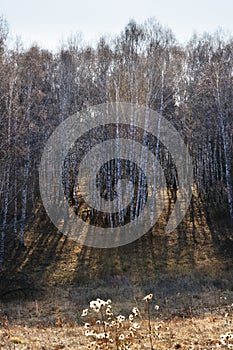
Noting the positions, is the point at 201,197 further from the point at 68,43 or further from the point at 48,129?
the point at 68,43

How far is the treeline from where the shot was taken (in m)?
17.2

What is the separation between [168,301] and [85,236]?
25.5 ft

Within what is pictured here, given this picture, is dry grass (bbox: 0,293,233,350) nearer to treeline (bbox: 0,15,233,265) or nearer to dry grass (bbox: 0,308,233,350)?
dry grass (bbox: 0,308,233,350)

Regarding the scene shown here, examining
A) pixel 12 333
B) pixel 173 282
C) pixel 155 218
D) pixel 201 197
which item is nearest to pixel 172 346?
pixel 12 333

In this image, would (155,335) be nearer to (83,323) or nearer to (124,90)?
(83,323)

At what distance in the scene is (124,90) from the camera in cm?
1916

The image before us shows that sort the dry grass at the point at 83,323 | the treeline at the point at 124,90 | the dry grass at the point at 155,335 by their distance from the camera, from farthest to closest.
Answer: the treeline at the point at 124,90, the dry grass at the point at 83,323, the dry grass at the point at 155,335

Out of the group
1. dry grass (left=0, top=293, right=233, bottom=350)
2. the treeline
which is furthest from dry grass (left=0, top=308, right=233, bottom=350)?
the treeline

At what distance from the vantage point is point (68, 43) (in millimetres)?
22672

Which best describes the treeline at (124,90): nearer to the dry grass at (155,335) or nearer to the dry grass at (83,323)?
the dry grass at (83,323)

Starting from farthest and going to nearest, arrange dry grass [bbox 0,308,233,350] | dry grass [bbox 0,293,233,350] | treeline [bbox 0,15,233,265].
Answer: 1. treeline [bbox 0,15,233,265]
2. dry grass [bbox 0,293,233,350]
3. dry grass [bbox 0,308,233,350]

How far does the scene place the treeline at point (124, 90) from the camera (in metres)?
17.2

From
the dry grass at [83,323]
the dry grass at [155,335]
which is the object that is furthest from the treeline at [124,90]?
the dry grass at [155,335]

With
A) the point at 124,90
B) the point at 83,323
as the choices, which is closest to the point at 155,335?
the point at 83,323
